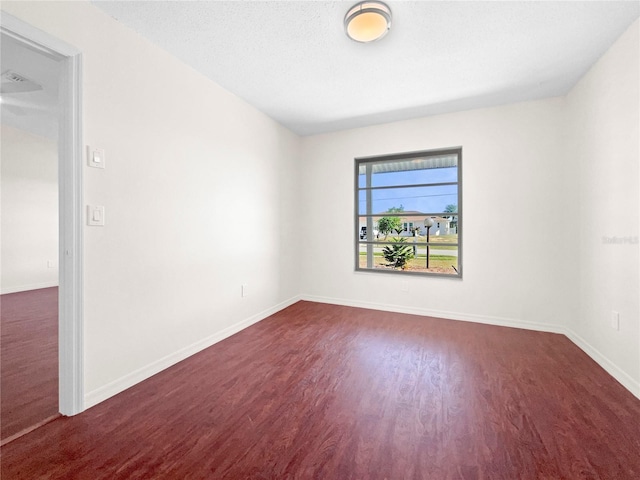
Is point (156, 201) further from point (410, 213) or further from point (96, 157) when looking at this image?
point (410, 213)

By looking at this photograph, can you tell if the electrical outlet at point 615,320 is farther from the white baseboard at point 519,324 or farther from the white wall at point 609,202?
the white baseboard at point 519,324

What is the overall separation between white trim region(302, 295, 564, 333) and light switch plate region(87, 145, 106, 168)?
3.12m

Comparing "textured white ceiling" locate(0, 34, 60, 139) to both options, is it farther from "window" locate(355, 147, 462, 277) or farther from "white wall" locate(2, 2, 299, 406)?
"window" locate(355, 147, 462, 277)

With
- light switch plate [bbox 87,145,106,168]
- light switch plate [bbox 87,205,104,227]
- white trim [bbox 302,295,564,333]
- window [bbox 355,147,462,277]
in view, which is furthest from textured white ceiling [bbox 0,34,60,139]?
white trim [bbox 302,295,564,333]

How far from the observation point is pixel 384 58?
7.48 feet

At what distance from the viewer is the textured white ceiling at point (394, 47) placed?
5.84 feet

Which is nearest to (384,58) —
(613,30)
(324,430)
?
(613,30)

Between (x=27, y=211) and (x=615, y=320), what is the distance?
839 cm

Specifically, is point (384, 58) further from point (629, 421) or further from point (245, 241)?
point (629, 421)

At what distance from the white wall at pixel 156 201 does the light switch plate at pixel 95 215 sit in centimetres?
3

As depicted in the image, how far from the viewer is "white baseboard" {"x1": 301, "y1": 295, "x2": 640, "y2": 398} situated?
6.42 ft

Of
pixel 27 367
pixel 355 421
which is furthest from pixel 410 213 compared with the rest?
pixel 27 367

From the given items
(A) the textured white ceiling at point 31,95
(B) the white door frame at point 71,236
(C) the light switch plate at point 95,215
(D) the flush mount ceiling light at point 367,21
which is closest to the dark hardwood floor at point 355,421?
(B) the white door frame at point 71,236

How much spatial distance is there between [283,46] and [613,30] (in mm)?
2447
